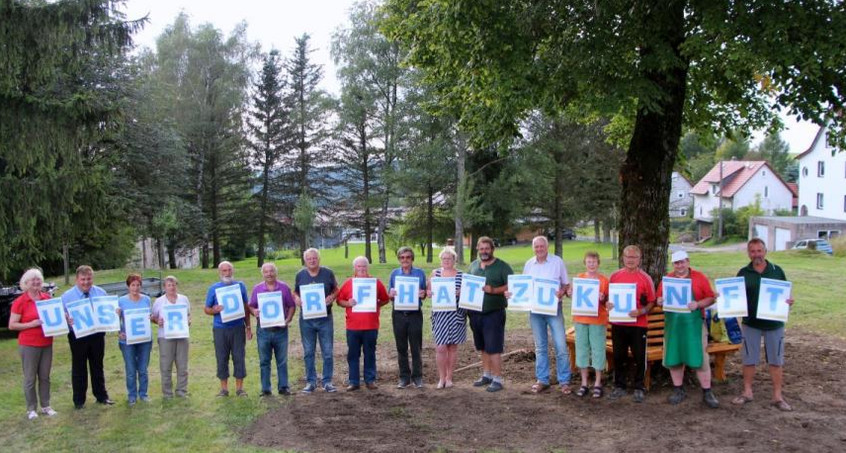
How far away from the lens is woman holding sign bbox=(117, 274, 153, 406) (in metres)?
8.46

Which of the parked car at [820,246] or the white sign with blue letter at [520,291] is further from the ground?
the white sign with blue letter at [520,291]

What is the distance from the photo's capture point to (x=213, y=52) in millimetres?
38500

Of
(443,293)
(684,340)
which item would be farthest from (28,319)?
(684,340)

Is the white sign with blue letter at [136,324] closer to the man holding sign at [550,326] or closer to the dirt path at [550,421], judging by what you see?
the dirt path at [550,421]

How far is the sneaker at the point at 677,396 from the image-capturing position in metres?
7.77

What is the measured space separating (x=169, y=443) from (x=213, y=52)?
35.1 meters

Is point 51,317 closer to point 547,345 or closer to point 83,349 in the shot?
point 83,349

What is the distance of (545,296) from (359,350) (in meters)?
2.58

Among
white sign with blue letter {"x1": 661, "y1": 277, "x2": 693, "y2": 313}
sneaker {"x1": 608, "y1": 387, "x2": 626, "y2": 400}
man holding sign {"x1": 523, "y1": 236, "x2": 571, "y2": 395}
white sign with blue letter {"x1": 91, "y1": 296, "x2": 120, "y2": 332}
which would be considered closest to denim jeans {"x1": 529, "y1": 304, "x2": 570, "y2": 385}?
man holding sign {"x1": 523, "y1": 236, "x2": 571, "y2": 395}

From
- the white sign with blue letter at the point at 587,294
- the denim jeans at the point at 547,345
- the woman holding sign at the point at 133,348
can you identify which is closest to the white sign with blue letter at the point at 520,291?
the denim jeans at the point at 547,345

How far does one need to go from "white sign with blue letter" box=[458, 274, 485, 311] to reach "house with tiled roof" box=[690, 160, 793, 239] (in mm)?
61370

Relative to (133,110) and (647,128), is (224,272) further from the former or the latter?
(133,110)

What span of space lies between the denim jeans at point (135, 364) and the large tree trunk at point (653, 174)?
6468 millimetres

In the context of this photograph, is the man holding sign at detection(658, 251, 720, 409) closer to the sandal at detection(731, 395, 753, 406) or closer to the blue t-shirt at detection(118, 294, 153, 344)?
the sandal at detection(731, 395, 753, 406)
